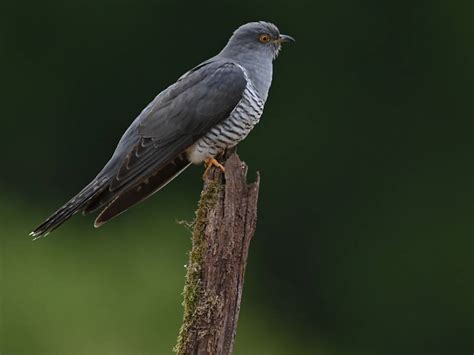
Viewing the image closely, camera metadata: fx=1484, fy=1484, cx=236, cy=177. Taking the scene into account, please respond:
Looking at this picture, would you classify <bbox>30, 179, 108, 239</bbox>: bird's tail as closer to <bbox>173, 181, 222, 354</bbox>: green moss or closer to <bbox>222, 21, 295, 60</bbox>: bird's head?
<bbox>173, 181, 222, 354</bbox>: green moss

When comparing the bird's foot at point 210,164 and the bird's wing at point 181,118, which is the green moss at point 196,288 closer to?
the bird's foot at point 210,164

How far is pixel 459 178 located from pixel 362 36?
6.43ft

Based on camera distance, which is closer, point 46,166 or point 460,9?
point 46,166

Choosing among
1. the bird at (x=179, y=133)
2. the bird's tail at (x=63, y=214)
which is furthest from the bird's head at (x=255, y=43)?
the bird's tail at (x=63, y=214)

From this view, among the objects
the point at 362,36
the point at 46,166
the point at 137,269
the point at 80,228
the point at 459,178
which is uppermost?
the point at 362,36

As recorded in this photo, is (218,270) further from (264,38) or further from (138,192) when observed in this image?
(264,38)

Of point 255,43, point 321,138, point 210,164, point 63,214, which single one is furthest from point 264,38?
point 321,138

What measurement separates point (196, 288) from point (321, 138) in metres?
10.6

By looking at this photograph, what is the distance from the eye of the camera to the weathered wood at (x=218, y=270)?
612 centimetres

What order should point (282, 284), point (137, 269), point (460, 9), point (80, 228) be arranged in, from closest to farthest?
1. point (137, 269)
2. point (80, 228)
3. point (282, 284)
4. point (460, 9)

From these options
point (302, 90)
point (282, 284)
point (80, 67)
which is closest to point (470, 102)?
point (302, 90)

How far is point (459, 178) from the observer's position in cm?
1684

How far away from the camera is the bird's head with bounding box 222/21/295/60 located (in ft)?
24.5

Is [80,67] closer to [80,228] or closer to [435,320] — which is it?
[80,228]
